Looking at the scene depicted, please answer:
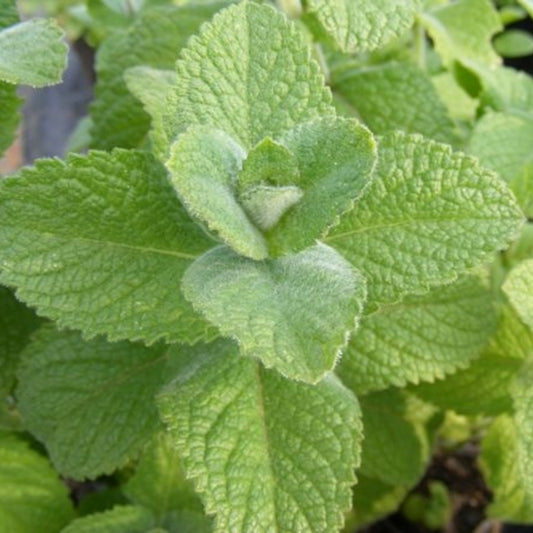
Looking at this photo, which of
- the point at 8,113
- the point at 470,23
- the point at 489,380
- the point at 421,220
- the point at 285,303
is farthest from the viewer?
the point at 470,23

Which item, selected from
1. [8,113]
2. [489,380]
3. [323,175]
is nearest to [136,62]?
[8,113]

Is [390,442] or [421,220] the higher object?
[421,220]

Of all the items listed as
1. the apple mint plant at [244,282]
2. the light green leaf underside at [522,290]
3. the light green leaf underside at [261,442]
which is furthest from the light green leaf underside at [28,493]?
the light green leaf underside at [522,290]

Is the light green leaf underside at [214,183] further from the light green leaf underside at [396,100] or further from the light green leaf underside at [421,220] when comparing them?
the light green leaf underside at [396,100]

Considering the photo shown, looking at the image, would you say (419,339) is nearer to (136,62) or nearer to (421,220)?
(421,220)

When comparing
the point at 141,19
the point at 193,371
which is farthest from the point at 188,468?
the point at 141,19

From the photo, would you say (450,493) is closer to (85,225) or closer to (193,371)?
(193,371)
